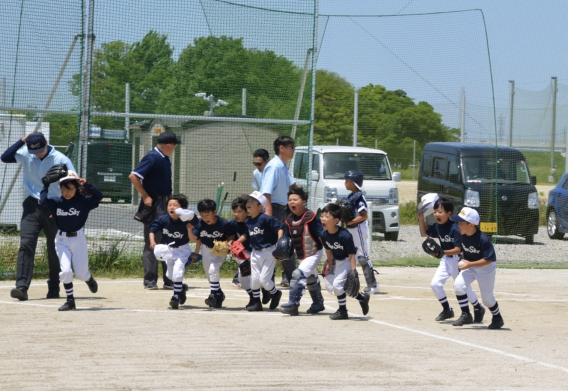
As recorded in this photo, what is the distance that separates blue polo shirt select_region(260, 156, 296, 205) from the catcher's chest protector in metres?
1.81

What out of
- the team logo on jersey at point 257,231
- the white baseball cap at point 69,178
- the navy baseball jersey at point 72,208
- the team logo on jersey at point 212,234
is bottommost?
the team logo on jersey at point 212,234

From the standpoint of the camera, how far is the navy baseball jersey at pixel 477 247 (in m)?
8.41

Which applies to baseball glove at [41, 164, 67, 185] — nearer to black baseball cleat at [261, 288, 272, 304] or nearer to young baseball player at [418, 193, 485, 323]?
black baseball cleat at [261, 288, 272, 304]

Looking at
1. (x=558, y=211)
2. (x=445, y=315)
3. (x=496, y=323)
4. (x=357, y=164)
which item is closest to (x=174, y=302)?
(x=445, y=315)

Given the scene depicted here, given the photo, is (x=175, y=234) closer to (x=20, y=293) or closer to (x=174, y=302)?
(x=174, y=302)

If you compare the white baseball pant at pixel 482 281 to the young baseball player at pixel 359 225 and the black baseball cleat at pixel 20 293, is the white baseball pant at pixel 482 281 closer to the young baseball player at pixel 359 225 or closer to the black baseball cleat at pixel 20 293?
the young baseball player at pixel 359 225

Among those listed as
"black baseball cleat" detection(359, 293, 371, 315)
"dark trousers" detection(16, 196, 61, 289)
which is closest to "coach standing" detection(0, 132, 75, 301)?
"dark trousers" detection(16, 196, 61, 289)

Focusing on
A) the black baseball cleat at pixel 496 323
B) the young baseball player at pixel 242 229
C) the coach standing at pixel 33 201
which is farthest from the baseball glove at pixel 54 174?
the black baseball cleat at pixel 496 323

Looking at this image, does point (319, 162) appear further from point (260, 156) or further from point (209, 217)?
point (209, 217)

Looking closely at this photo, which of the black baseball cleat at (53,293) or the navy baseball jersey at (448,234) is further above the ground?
the navy baseball jersey at (448,234)

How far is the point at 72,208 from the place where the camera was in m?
9.16

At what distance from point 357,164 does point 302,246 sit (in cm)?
963

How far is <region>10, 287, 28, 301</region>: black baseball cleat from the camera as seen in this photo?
9.58 metres

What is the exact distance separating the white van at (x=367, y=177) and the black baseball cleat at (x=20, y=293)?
8694mm
